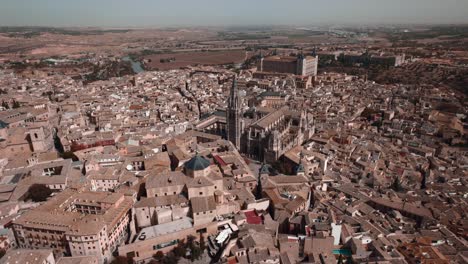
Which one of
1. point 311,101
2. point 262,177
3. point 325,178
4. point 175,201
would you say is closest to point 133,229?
point 175,201

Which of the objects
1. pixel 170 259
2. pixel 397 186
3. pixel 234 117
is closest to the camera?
pixel 170 259

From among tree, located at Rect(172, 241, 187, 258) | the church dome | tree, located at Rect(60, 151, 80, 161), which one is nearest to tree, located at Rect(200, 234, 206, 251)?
tree, located at Rect(172, 241, 187, 258)

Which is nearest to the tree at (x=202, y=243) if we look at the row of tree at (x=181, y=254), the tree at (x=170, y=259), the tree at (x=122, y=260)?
the row of tree at (x=181, y=254)

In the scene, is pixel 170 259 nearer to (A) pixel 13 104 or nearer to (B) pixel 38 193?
(B) pixel 38 193

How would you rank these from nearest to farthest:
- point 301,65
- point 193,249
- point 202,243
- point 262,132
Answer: point 193,249 < point 202,243 < point 262,132 < point 301,65

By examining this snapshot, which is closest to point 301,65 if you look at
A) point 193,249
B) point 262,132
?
point 262,132

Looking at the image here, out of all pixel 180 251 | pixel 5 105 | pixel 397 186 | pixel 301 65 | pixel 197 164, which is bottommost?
pixel 397 186

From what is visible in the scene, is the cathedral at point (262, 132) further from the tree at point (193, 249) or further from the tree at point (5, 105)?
the tree at point (5, 105)
